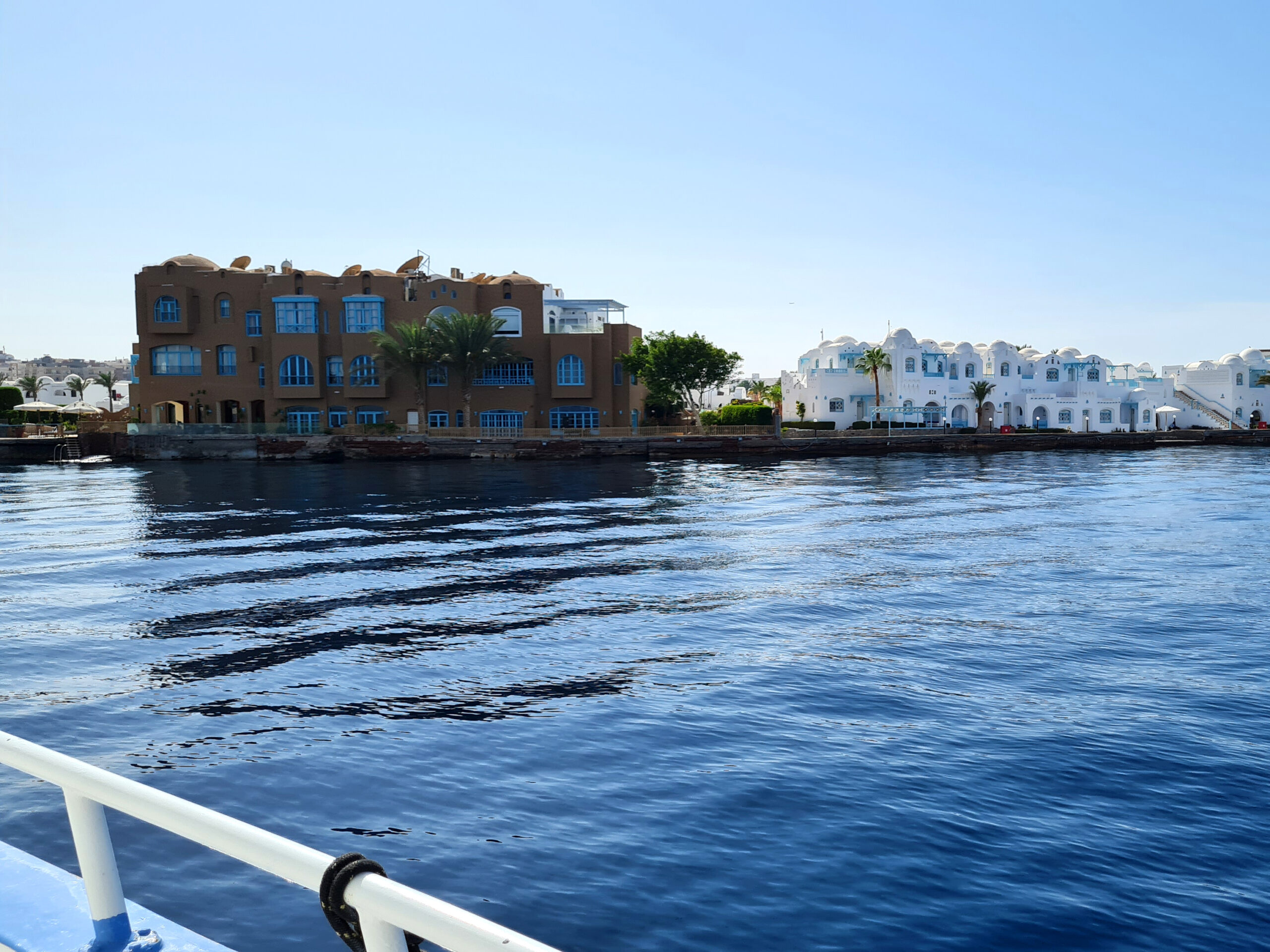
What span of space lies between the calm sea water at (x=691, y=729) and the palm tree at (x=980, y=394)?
7219 cm

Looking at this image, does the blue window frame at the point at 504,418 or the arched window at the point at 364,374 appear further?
the blue window frame at the point at 504,418

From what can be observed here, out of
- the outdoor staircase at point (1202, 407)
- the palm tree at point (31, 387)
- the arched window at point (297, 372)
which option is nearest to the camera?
the arched window at point (297, 372)

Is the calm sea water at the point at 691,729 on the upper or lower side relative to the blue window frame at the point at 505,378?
lower

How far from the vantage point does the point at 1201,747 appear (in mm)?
10609

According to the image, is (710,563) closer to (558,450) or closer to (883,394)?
(558,450)

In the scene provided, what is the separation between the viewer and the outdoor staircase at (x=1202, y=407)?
350 feet

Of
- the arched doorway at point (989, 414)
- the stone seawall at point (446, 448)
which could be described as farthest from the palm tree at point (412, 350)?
the arched doorway at point (989, 414)

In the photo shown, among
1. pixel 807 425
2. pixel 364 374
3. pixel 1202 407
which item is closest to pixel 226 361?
pixel 364 374

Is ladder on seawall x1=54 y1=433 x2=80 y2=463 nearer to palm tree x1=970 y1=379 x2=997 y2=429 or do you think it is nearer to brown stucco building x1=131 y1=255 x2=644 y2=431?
brown stucco building x1=131 y1=255 x2=644 y2=431

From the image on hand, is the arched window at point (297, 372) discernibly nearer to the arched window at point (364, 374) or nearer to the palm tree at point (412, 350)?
the arched window at point (364, 374)

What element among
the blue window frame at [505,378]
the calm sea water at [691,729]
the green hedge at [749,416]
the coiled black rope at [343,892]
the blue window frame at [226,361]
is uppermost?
the blue window frame at [226,361]

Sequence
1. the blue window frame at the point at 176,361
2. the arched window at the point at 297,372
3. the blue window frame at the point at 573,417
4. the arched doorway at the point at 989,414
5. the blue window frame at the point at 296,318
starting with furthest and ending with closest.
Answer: the arched doorway at the point at 989,414
the blue window frame at the point at 573,417
the blue window frame at the point at 176,361
the arched window at the point at 297,372
the blue window frame at the point at 296,318

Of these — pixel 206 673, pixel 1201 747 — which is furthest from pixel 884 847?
pixel 206 673

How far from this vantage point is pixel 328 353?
7762 centimetres
